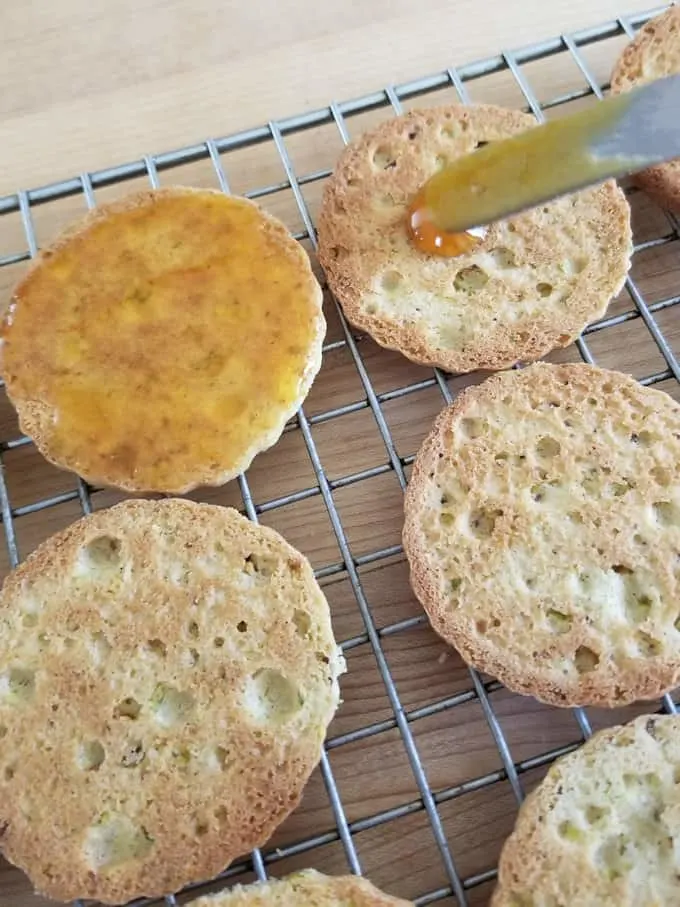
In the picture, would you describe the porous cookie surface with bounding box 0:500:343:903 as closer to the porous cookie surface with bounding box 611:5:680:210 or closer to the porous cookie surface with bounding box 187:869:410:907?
the porous cookie surface with bounding box 187:869:410:907

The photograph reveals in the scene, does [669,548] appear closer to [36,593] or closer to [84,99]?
[36,593]

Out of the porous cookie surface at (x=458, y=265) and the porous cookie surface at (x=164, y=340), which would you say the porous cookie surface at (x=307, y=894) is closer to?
the porous cookie surface at (x=164, y=340)

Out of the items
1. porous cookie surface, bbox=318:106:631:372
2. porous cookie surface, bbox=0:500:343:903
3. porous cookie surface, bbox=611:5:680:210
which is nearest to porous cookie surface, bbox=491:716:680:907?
porous cookie surface, bbox=0:500:343:903

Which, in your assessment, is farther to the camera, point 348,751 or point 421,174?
point 421,174

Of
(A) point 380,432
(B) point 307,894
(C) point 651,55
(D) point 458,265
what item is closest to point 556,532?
(A) point 380,432

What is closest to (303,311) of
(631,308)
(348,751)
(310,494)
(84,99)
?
(310,494)

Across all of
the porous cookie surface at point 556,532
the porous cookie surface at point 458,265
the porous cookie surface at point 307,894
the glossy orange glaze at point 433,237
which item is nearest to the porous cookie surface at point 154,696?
the porous cookie surface at point 307,894
